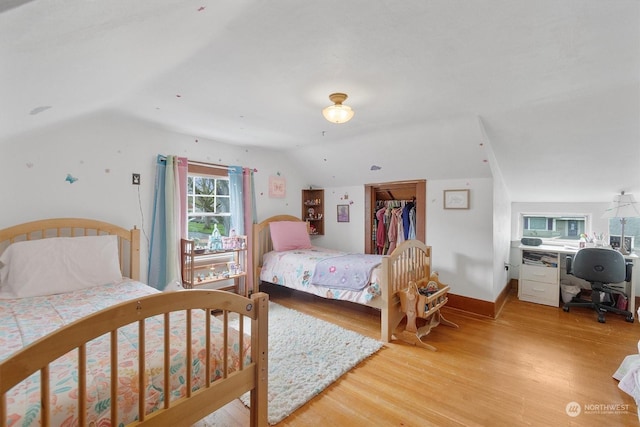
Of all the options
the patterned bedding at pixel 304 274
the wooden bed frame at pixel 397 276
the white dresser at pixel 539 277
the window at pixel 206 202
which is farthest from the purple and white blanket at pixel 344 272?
the white dresser at pixel 539 277

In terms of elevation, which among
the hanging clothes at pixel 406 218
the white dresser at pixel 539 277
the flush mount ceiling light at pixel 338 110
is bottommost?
the white dresser at pixel 539 277

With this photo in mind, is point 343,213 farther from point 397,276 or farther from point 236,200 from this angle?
point 397,276

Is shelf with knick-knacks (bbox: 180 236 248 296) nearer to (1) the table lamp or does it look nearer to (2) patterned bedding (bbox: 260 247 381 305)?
(2) patterned bedding (bbox: 260 247 381 305)

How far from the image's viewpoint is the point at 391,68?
1.88 meters

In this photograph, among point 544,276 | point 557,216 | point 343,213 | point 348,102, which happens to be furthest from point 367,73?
point 557,216

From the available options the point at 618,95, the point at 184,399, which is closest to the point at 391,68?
the point at 618,95

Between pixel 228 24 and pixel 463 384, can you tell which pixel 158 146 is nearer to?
pixel 228 24

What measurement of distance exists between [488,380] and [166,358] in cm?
228

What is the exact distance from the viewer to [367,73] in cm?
195

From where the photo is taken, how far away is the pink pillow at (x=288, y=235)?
430 cm

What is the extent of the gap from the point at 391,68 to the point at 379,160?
7.02 ft

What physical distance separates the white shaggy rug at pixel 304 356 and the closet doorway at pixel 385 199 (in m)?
1.78

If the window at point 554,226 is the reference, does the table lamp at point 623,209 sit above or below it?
above

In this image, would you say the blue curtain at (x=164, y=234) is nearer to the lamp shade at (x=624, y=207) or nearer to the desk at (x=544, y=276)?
the desk at (x=544, y=276)
